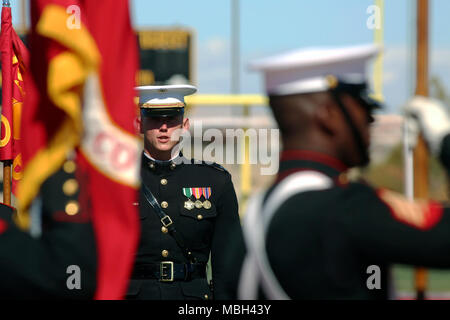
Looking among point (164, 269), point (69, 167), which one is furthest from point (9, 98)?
point (69, 167)

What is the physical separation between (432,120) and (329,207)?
0.38 metres

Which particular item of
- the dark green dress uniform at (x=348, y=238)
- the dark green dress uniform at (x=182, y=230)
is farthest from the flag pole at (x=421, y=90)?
the dark green dress uniform at (x=348, y=238)

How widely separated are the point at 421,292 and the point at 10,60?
2.63 meters

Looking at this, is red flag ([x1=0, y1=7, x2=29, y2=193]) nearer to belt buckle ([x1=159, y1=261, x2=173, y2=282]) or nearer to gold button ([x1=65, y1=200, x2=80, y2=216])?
belt buckle ([x1=159, y1=261, x2=173, y2=282])

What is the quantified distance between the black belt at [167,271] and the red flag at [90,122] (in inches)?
63.1

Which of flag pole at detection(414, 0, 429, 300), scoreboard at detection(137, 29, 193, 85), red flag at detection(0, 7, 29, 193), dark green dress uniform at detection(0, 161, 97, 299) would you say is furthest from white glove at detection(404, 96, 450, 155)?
scoreboard at detection(137, 29, 193, 85)

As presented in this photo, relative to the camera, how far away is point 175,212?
4113 mm

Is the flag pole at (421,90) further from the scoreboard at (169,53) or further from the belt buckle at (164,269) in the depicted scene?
the scoreboard at (169,53)

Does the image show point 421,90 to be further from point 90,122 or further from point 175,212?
point 90,122

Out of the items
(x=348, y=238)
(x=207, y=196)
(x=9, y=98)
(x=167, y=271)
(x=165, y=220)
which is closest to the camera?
(x=348, y=238)

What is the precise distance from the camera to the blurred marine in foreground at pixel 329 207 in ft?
6.40

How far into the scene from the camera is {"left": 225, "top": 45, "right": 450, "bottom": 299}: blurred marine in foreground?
76.7 inches
